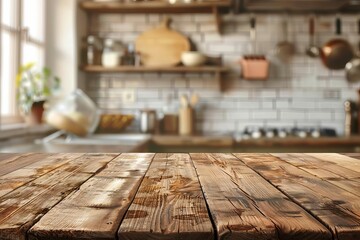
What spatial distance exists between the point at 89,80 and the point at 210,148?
1267mm

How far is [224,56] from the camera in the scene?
3.82 m

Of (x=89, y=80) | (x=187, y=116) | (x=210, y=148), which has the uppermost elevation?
(x=89, y=80)

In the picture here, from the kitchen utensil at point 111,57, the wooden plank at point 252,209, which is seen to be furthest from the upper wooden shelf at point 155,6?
the wooden plank at point 252,209

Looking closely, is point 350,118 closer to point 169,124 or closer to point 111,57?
point 169,124

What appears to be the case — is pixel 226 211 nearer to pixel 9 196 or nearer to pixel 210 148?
pixel 9 196

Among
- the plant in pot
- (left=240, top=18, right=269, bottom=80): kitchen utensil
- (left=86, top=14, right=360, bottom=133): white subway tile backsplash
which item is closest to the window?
the plant in pot

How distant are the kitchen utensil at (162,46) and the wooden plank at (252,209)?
2701 millimetres

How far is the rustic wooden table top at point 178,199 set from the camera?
570 mm

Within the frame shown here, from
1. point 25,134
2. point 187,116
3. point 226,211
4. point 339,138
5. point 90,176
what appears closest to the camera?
point 226,211

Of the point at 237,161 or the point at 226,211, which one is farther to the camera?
the point at 237,161

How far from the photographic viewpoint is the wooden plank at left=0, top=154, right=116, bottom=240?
58 cm

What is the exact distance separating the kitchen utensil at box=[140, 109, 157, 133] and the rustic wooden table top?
7.48ft

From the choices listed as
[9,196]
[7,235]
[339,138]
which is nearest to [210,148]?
[339,138]

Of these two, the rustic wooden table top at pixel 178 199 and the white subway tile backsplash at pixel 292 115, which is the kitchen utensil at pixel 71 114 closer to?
the rustic wooden table top at pixel 178 199
